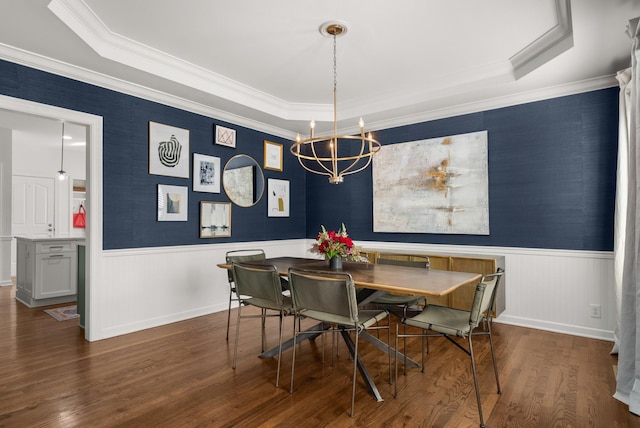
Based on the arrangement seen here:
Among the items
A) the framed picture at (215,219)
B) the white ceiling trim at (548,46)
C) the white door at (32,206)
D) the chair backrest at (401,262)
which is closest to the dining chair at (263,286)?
the chair backrest at (401,262)

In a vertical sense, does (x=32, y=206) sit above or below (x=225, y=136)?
below

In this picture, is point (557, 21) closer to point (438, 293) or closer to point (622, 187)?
point (622, 187)

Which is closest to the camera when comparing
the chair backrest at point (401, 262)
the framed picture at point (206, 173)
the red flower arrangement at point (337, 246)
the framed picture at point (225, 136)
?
the red flower arrangement at point (337, 246)

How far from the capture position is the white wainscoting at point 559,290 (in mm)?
3639

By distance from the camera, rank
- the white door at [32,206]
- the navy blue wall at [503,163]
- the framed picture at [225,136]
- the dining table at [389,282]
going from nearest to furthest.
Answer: the dining table at [389,282], the navy blue wall at [503,163], the framed picture at [225,136], the white door at [32,206]

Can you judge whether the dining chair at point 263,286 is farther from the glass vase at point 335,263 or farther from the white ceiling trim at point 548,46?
the white ceiling trim at point 548,46

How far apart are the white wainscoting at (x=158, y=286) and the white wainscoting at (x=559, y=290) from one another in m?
3.45

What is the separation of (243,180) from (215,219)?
2.42 feet

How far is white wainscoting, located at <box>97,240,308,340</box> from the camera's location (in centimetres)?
377

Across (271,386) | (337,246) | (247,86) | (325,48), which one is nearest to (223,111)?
(247,86)

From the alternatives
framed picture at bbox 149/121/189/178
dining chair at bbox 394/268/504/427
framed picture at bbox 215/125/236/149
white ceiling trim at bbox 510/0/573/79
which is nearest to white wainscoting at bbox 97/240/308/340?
framed picture at bbox 149/121/189/178

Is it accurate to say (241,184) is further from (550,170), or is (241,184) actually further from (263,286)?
(550,170)

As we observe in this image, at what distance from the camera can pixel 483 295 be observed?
7.47 feet

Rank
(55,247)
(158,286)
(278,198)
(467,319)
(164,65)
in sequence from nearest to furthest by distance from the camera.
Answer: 1. (467,319)
2. (164,65)
3. (158,286)
4. (55,247)
5. (278,198)
